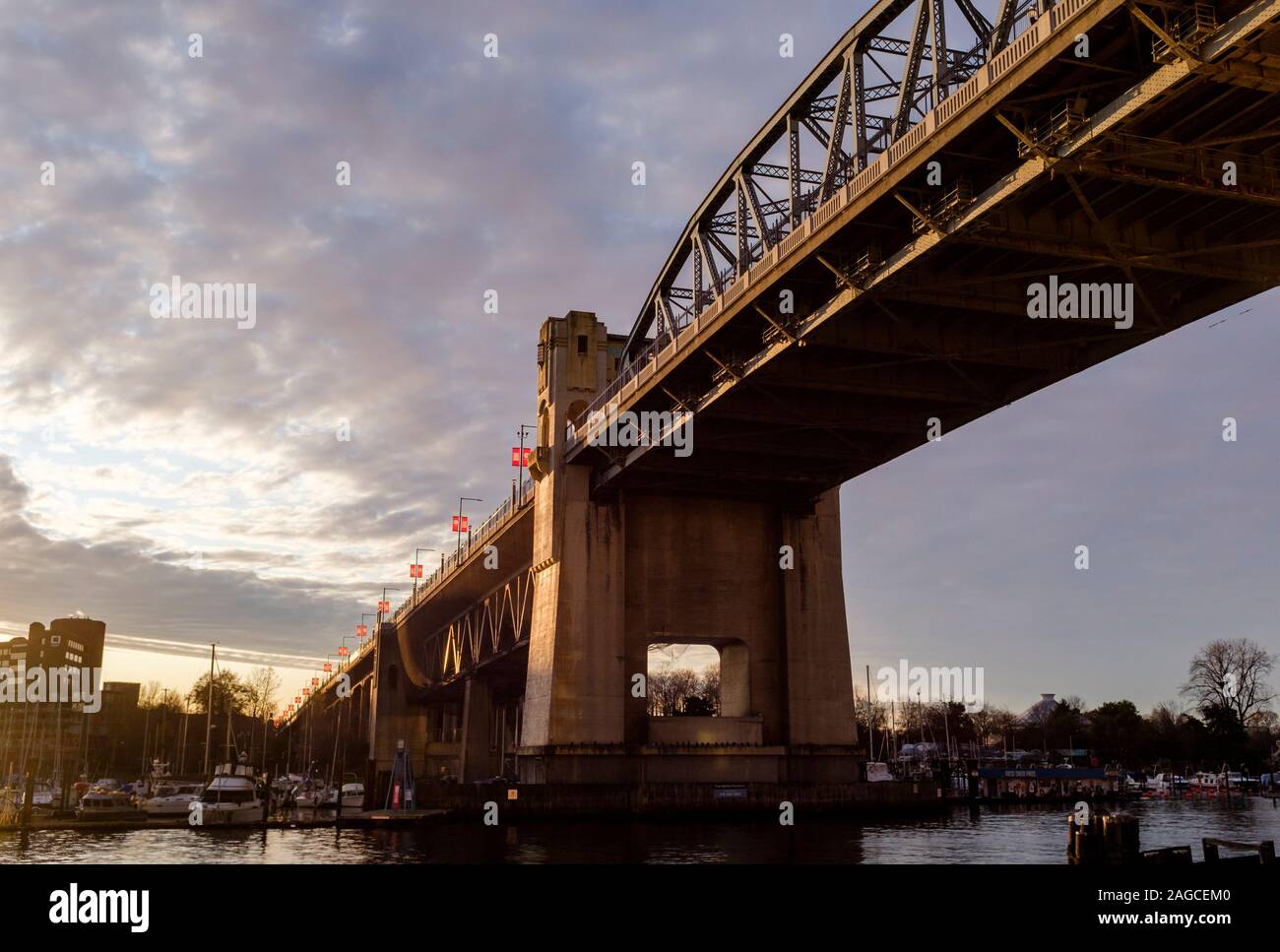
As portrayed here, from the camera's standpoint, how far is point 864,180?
32312 millimetres

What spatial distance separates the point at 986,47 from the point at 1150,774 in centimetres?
14183

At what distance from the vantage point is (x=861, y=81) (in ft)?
114

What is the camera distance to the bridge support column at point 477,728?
105 meters

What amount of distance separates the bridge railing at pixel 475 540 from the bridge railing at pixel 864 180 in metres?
18.9

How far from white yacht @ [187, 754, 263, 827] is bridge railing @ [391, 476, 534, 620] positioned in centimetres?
2255

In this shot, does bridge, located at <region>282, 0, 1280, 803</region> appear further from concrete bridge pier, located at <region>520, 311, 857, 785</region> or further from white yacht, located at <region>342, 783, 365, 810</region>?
white yacht, located at <region>342, 783, 365, 810</region>

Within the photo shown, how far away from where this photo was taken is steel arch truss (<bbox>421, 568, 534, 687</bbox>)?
7988 centimetres

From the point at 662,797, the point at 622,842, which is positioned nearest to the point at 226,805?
the point at 662,797

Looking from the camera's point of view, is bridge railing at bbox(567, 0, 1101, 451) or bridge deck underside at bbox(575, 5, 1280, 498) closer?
bridge railing at bbox(567, 0, 1101, 451)

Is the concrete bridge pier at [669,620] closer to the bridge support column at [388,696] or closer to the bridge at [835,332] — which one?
the bridge at [835,332]

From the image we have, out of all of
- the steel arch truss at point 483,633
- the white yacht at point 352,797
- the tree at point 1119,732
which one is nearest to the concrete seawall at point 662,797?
the steel arch truss at point 483,633

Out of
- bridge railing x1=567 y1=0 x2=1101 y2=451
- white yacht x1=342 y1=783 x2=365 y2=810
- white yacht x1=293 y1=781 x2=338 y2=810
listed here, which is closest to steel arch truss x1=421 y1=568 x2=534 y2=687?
white yacht x1=342 y1=783 x2=365 y2=810

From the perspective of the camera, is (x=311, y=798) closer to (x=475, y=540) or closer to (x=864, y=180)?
(x=475, y=540)
